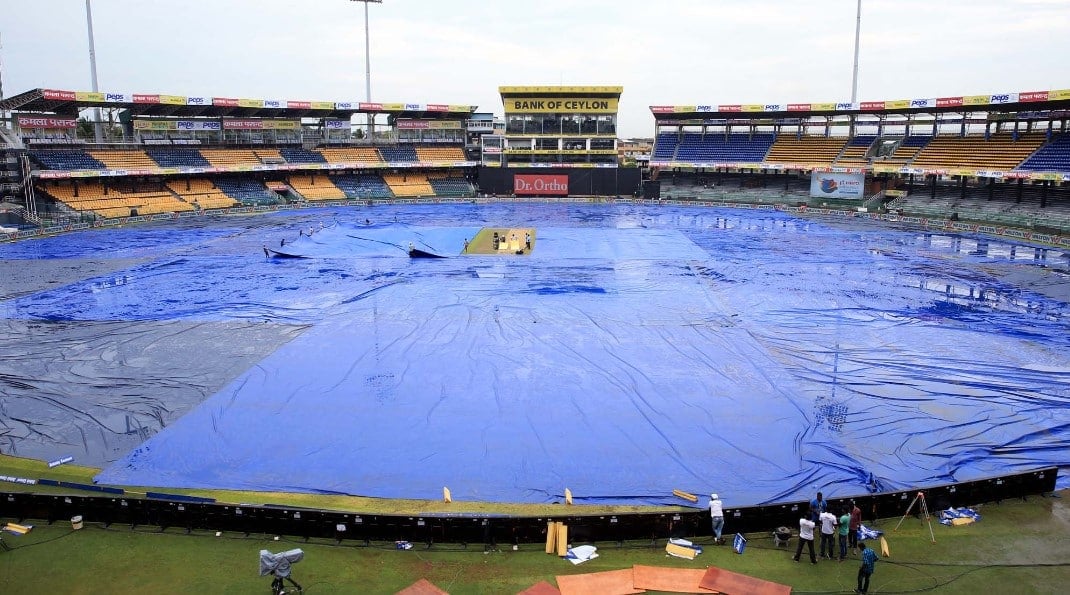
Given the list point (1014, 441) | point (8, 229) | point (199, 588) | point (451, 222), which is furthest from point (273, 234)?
point (1014, 441)

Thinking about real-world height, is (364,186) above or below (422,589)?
above

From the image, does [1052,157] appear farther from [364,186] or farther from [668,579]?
[364,186]

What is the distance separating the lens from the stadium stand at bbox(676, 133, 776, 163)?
231 ft

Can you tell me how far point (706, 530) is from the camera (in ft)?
37.9

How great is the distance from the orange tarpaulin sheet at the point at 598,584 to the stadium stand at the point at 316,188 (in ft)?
211

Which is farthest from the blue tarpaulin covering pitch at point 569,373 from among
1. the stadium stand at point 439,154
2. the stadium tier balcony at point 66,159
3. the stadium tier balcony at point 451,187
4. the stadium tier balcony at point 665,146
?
the stadium stand at point 439,154

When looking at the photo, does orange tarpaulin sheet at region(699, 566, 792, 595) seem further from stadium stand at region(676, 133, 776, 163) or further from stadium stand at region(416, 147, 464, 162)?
stadium stand at region(416, 147, 464, 162)

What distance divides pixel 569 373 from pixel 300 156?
59780 millimetres

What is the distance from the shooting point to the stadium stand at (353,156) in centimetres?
7275

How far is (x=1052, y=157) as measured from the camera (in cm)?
4975

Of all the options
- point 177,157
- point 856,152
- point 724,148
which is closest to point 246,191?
point 177,157

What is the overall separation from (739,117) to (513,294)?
5169 centimetres

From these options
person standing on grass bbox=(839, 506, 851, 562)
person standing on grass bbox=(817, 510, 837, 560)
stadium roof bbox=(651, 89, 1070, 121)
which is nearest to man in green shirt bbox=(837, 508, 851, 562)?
person standing on grass bbox=(839, 506, 851, 562)

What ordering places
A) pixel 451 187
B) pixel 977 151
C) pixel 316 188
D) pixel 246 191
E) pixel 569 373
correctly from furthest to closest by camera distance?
pixel 451 187
pixel 316 188
pixel 246 191
pixel 977 151
pixel 569 373
